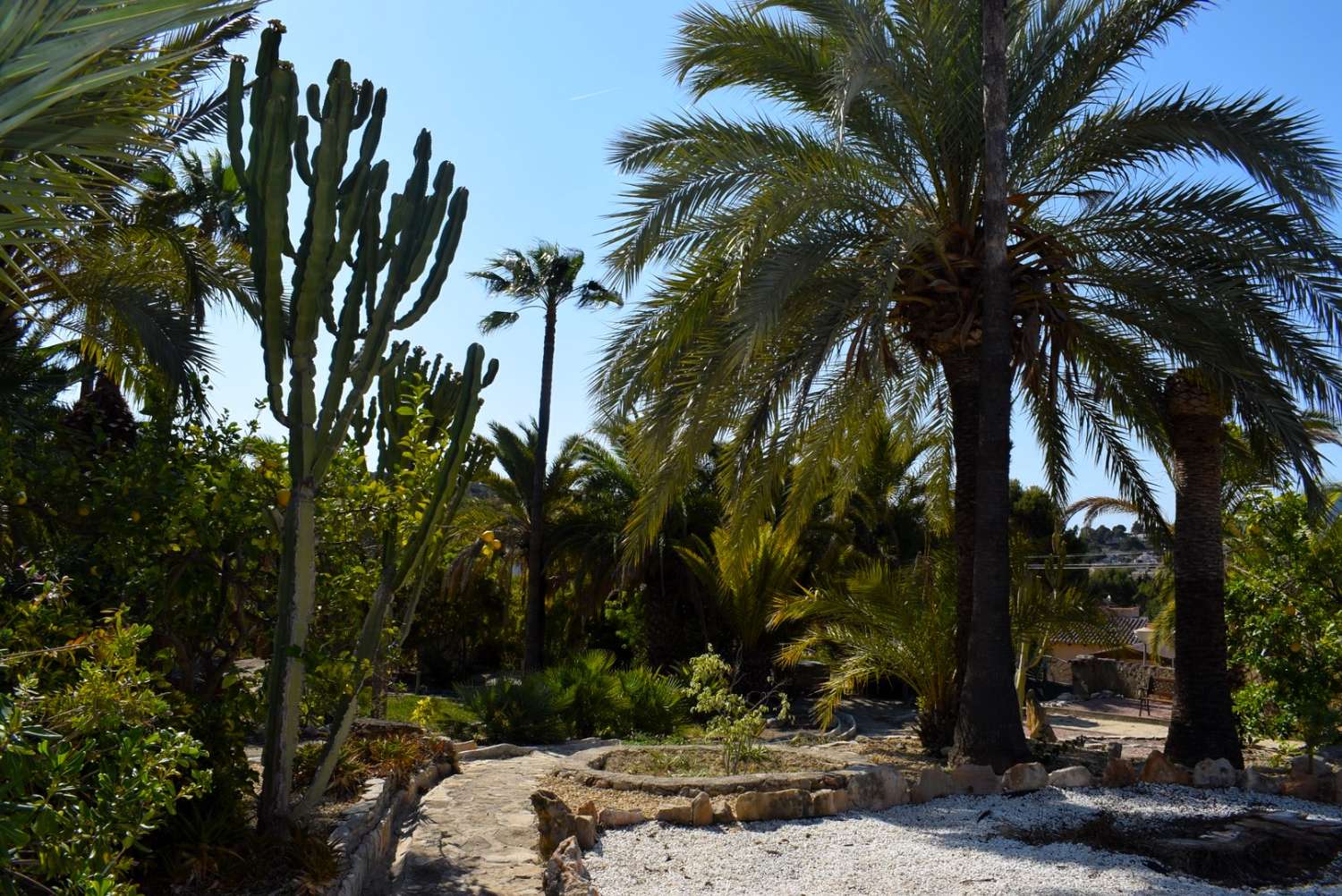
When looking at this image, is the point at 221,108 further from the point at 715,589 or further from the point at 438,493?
the point at 715,589

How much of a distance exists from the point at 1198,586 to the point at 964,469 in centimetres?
240

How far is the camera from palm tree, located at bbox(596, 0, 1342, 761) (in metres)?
9.12

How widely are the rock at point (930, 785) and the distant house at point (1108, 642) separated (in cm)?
452

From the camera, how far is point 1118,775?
8.41 meters

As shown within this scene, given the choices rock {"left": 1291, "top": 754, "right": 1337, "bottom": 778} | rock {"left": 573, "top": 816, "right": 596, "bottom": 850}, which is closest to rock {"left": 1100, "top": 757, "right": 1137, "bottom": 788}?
rock {"left": 1291, "top": 754, "right": 1337, "bottom": 778}

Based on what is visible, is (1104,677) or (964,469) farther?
(1104,677)

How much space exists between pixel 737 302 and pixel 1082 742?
6.79 metres

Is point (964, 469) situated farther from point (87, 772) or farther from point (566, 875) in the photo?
point (87, 772)

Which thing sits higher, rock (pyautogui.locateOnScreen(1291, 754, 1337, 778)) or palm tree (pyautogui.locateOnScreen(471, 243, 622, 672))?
palm tree (pyautogui.locateOnScreen(471, 243, 622, 672))

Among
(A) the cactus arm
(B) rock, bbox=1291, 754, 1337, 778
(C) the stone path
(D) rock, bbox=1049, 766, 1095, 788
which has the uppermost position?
(A) the cactus arm

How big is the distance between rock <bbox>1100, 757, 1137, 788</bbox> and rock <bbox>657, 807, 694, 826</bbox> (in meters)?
3.61

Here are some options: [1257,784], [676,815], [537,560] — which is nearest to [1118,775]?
[1257,784]

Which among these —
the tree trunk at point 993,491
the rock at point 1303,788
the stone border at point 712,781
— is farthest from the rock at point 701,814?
the rock at point 1303,788

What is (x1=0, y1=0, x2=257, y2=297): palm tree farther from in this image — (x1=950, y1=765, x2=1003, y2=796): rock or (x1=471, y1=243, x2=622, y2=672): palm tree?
(x1=471, y1=243, x2=622, y2=672): palm tree
